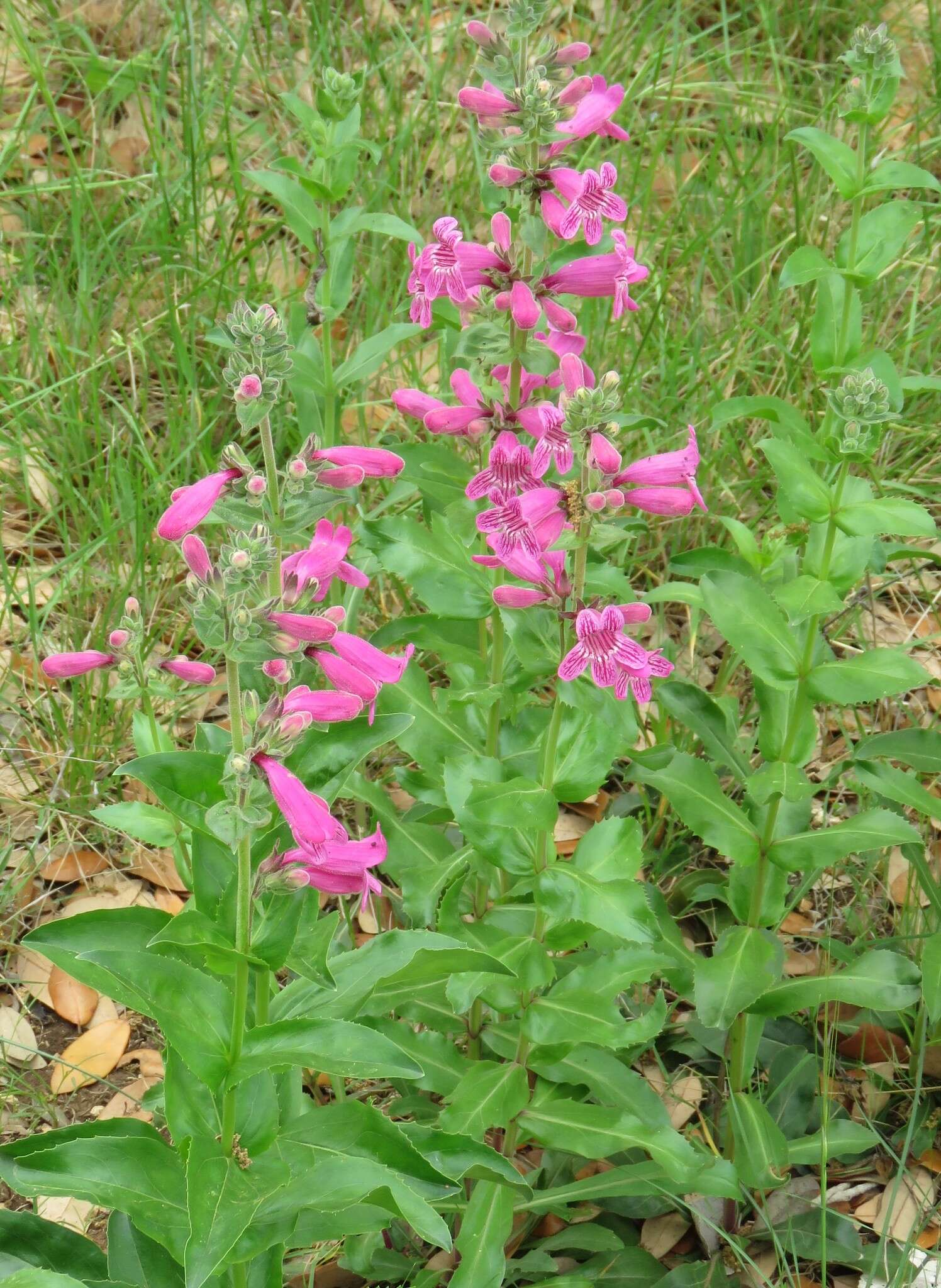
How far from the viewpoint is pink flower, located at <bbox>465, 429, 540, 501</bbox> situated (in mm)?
2928

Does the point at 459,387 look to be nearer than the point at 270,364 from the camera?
No

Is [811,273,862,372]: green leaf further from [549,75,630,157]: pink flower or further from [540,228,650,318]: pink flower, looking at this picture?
[549,75,630,157]: pink flower

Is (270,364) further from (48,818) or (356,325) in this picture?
(356,325)

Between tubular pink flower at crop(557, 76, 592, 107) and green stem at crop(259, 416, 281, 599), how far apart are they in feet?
3.63

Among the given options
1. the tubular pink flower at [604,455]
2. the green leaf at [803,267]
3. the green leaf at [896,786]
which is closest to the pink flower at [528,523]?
the tubular pink flower at [604,455]

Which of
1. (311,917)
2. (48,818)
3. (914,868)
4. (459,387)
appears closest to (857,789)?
(914,868)

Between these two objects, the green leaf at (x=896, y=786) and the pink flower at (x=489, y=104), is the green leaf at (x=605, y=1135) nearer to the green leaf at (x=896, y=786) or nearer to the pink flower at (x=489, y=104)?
the green leaf at (x=896, y=786)

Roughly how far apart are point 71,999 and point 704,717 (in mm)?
2082

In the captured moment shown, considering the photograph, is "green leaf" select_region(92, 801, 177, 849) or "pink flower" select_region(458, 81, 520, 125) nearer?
"pink flower" select_region(458, 81, 520, 125)

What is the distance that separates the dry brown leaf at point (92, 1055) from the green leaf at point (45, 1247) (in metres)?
0.92

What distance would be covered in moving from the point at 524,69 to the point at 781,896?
2.20m

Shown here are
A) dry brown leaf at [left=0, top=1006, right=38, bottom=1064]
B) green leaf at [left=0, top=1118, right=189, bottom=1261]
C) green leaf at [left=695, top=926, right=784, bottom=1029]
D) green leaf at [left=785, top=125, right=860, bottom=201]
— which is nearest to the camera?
green leaf at [left=0, top=1118, right=189, bottom=1261]

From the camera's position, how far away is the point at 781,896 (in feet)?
11.4

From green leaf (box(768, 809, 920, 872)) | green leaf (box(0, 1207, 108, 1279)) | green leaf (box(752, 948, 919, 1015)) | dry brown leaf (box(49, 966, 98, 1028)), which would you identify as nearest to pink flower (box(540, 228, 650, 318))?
green leaf (box(768, 809, 920, 872))
